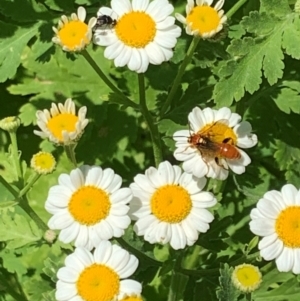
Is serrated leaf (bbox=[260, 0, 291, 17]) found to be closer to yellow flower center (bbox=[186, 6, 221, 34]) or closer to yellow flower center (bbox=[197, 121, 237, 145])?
yellow flower center (bbox=[186, 6, 221, 34])

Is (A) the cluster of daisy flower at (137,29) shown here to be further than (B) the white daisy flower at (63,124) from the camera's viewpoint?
Yes

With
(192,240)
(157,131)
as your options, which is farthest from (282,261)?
(157,131)

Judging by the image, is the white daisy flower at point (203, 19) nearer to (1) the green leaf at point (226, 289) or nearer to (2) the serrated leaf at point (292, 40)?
(2) the serrated leaf at point (292, 40)

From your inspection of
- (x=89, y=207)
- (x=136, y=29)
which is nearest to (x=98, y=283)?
(x=89, y=207)

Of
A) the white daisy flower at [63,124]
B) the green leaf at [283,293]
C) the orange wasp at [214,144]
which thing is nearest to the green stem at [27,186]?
the white daisy flower at [63,124]

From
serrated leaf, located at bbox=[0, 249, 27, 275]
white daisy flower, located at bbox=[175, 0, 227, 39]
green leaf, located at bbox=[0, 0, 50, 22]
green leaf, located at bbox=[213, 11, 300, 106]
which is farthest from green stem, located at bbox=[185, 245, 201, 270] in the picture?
green leaf, located at bbox=[0, 0, 50, 22]

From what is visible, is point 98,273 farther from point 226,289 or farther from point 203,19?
point 203,19

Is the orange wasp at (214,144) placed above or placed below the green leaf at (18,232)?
above

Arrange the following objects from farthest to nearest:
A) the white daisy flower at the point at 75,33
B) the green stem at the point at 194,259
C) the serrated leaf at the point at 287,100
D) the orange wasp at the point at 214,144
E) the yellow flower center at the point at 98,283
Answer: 1. the green stem at the point at 194,259
2. the serrated leaf at the point at 287,100
3. the white daisy flower at the point at 75,33
4. the orange wasp at the point at 214,144
5. the yellow flower center at the point at 98,283
